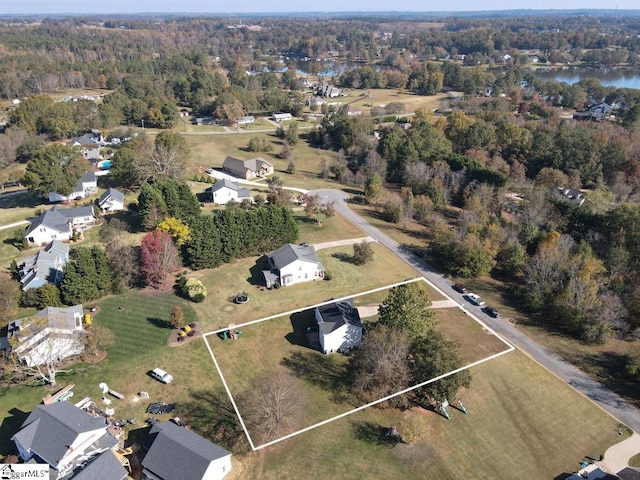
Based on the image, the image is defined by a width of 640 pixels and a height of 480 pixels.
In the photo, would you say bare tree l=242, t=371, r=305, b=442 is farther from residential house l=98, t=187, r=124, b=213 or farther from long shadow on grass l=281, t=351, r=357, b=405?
residential house l=98, t=187, r=124, b=213

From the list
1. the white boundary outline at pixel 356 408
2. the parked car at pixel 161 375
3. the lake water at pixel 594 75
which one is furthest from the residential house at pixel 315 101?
the parked car at pixel 161 375

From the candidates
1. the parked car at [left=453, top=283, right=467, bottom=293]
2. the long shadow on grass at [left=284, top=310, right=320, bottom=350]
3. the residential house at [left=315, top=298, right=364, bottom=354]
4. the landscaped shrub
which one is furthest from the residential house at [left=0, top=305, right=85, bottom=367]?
the parked car at [left=453, top=283, right=467, bottom=293]

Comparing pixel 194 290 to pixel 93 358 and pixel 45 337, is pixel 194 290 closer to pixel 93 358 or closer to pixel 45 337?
pixel 93 358

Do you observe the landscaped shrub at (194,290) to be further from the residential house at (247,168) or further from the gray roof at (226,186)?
the residential house at (247,168)

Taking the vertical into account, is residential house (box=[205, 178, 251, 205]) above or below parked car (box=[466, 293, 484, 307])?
above

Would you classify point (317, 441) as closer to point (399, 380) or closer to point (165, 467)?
point (399, 380)

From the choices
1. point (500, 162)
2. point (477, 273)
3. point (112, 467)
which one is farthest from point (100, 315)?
point (500, 162)
